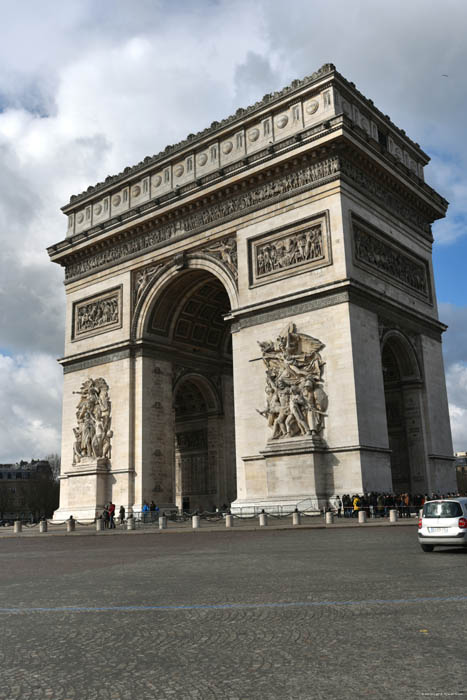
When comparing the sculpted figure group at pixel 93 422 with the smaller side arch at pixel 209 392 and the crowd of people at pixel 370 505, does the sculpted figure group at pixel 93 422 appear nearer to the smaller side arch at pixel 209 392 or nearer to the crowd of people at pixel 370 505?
the smaller side arch at pixel 209 392

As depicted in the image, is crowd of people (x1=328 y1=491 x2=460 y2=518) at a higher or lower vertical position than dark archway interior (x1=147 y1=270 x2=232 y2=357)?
lower

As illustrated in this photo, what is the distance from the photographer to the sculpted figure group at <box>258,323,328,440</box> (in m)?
25.3

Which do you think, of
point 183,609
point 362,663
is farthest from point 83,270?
point 362,663

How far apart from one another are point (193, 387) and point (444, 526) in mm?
25379

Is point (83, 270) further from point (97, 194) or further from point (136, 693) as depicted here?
point (136, 693)

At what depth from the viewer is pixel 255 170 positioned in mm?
28641

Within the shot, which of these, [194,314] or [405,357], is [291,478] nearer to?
[405,357]

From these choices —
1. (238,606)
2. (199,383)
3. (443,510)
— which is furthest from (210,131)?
(238,606)

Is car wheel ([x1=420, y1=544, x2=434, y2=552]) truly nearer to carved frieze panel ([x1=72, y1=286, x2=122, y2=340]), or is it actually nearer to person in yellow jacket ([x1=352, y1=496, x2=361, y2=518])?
person in yellow jacket ([x1=352, y1=496, x2=361, y2=518])

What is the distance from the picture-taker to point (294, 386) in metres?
25.9

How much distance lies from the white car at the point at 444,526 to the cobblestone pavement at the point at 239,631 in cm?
175

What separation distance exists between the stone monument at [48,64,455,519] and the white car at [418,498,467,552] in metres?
10.7

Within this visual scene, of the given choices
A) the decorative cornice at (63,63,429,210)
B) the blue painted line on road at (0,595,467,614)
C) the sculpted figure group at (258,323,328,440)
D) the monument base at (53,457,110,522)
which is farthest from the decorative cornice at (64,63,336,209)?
the blue painted line on road at (0,595,467,614)

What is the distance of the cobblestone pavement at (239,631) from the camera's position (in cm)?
413
